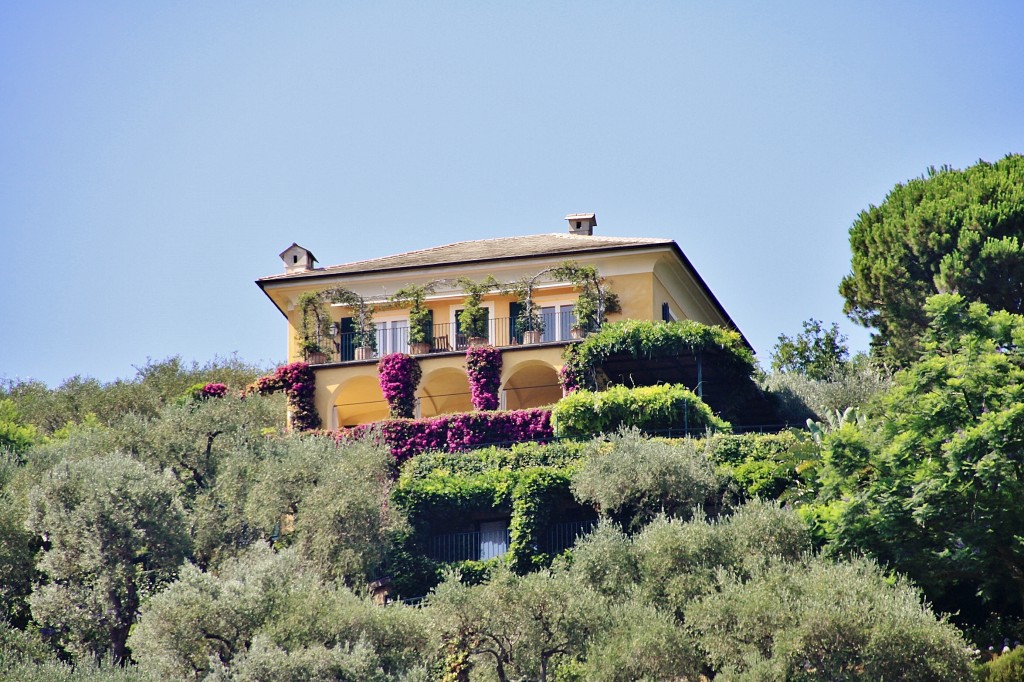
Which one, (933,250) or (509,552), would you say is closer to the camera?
(509,552)

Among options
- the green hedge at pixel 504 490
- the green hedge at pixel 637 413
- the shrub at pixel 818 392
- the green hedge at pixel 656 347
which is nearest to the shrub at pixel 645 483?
the green hedge at pixel 504 490

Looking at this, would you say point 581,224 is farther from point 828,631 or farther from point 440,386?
point 828,631

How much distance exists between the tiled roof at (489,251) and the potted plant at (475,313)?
107 centimetres

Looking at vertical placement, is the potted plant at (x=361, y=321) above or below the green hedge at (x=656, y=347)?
above

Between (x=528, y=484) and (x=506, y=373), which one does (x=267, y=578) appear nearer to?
→ (x=528, y=484)

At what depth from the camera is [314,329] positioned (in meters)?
48.9

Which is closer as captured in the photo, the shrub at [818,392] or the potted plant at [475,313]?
the shrub at [818,392]

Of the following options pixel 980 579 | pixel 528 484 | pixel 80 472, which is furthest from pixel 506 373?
pixel 980 579

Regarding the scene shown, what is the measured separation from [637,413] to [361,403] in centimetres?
1154

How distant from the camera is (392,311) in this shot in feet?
161

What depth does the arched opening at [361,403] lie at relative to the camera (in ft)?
160


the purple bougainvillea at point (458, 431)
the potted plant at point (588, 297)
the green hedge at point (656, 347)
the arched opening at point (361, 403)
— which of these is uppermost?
the potted plant at point (588, 297)

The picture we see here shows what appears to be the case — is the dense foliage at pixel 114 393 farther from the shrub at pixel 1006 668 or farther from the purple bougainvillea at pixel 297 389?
the shrub at pixel 1006 668

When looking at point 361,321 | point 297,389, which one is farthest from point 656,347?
point 297,389
